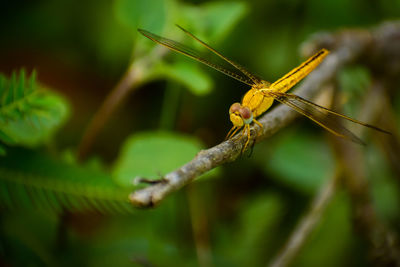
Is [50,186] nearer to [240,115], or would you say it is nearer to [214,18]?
[240,115]

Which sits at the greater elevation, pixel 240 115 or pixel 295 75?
pixel 295 75

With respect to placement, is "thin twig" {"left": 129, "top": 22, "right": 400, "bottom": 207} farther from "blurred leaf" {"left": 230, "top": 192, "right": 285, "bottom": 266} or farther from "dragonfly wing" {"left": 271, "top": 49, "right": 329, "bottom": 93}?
"blurred leaf" {"left": 230, "top": 192, "right": 285, "bottom": 266}

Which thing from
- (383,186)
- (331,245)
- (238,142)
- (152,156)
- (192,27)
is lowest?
(238,142)

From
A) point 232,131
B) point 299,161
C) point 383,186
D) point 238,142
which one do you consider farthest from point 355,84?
point 238,142

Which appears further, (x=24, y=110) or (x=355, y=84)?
(x=355, y=84)

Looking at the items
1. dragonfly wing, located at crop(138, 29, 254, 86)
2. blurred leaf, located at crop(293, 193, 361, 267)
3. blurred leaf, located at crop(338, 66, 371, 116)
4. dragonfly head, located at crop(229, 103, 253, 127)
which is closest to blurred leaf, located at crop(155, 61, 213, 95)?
dragonfly wing, located at crop(138, 29, 254, 86)

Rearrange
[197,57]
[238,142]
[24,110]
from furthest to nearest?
[197,57] → [24,110] → [238,142]

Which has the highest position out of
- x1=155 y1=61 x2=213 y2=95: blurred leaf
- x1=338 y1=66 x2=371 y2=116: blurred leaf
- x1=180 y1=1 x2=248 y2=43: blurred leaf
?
x1=180 y1=1 x2=248 y2=43: blurred leaf

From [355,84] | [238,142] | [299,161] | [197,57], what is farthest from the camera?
[299,161]
